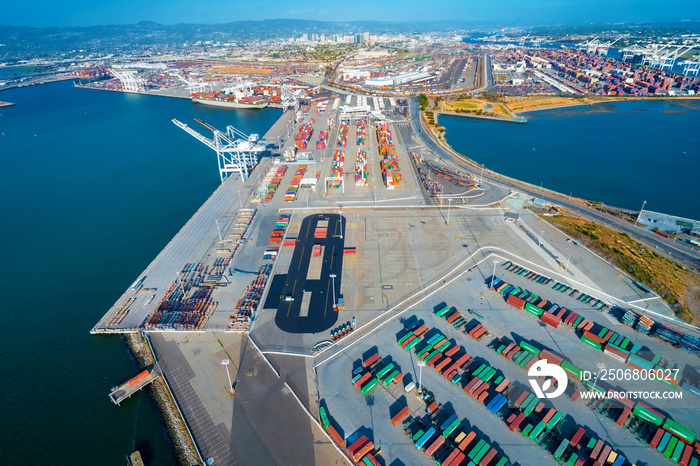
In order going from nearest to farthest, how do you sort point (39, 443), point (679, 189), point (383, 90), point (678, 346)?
point (39, 443)
point (678, 346)
point (679, 189)
point (383, 90)

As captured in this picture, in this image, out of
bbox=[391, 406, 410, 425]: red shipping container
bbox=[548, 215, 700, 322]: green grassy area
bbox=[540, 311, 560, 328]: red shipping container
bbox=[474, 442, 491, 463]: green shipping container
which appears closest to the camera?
bbox=[474, 442, 491, 463]: green shipping container

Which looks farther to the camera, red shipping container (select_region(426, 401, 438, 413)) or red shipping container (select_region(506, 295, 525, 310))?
red shipping container (select_region(506, 295, 525, 310))

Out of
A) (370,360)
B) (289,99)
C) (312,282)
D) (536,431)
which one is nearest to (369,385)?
(370,360)

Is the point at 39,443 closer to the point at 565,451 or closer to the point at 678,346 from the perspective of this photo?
the point at 565,451

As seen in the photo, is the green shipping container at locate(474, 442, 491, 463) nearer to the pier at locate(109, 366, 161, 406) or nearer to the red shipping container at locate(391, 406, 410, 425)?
the red shipping container at locate(391, 406, 410, 425)

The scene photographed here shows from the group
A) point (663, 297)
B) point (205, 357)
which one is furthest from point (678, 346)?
point (205, 357)

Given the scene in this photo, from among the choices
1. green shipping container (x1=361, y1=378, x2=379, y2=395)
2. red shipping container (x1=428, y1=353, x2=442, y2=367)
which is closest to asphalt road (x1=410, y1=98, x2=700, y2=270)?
red shipping container (x1=428, y1=353, x2=442, y2=367)
